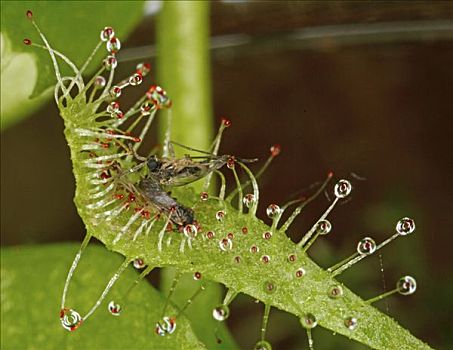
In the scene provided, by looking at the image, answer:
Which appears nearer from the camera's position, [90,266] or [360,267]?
[90,266]

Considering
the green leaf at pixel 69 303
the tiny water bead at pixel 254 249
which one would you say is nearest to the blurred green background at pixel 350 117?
the green leaf at pixel 69 303

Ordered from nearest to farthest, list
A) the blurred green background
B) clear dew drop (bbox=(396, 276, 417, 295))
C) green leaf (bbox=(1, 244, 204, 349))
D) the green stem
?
clear dew drop (bbox=(396, 276, 417, 295)) < green leaf (bbox=(1, 244, 204, 349)) < the green stem < the blurred green background

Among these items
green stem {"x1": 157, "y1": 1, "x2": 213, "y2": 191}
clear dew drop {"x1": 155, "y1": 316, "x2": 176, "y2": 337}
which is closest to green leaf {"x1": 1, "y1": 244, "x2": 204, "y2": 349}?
clear dew drop {"x1": 155, "y1": 316, "x2": 176, "y2": 337}

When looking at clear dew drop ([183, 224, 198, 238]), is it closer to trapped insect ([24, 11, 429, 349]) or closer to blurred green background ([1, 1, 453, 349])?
trapped insect ([24, 11, 429, 349])

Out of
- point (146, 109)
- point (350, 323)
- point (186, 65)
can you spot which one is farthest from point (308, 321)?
point (186, 65)

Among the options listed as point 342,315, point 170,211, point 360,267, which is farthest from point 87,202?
point 360,267

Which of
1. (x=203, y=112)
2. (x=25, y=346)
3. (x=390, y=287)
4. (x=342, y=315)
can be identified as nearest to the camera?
(x=342, y=315)

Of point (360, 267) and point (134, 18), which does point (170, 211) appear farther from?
point (360, 267)

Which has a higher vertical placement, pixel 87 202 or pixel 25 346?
pixel 87 202
